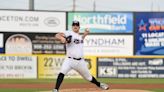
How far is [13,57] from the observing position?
81.9 feet

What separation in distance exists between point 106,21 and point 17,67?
26.4 feet

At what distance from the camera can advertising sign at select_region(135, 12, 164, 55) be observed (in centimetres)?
3034

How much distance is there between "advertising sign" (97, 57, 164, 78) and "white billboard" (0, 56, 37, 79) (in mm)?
3274

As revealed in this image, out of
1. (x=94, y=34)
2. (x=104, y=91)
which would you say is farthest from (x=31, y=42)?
(x=104, y=91)

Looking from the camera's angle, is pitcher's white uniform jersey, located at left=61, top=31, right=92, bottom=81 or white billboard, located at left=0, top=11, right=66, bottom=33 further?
white billboard, located at left=0, top=11, right=66, bottom=33

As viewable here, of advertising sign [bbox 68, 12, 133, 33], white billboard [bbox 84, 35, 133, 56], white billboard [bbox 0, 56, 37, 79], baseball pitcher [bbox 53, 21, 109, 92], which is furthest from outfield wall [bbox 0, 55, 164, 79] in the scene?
baseball pitcher [bbox 53, 21, 109, 92]

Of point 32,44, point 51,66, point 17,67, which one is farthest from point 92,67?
point 32,44

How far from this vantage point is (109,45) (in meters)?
30.3

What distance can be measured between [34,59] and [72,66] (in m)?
13.6

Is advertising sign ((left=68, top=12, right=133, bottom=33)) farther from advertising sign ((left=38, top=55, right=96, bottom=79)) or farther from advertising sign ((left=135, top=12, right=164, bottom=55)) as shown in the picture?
advertising sign ((left=38, top=55, right=96, bottom=79))

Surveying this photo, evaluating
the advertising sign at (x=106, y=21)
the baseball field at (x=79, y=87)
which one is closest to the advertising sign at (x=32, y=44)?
the advertising sign at (x=106, y=21)

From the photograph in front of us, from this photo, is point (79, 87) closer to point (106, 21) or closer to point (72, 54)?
point (72, 54)

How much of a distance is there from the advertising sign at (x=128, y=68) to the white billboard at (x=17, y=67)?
3.27m

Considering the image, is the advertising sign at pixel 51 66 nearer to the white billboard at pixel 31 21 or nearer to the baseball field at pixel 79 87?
the white billboard at pixel 31 21
